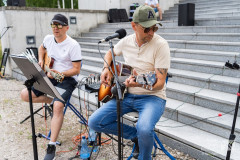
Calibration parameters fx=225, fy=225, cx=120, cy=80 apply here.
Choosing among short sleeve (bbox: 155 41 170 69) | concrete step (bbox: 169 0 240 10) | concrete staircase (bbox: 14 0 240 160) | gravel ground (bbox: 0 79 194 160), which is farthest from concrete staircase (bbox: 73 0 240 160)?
concrete step (bbox: 169 0 240 10)

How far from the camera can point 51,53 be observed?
3467 mm

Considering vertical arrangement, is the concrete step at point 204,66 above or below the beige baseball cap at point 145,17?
below

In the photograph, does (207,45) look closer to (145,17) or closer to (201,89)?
(201,89)

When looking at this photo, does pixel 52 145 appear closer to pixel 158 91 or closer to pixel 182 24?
pixel 158 91

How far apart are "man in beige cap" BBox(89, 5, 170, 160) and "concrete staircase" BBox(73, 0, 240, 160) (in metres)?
0.82

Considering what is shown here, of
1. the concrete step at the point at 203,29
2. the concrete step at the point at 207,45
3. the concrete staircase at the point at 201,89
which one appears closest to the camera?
the concrete staircase at the point at 201,89

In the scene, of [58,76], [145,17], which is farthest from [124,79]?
[58,76]

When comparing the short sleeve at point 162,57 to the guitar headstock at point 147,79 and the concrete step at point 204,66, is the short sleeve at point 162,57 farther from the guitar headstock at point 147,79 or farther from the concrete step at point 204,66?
the concrete step at point 204,66

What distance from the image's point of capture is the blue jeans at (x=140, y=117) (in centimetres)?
231

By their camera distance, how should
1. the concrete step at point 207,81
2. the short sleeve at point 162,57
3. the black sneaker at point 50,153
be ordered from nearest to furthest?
the short sleeve at point 162,57
the black sneaker at point 50,153
the concrete step at point 207,81

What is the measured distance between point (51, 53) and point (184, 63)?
268cm

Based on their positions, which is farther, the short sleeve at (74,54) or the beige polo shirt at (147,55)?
the short sleeve at (74,54)

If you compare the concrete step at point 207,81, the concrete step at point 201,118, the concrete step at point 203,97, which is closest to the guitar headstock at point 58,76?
the concrete step at point 201,118

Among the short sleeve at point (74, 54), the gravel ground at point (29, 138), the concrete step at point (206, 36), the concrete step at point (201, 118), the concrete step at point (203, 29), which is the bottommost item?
the gravel ground at point (29, 138)
